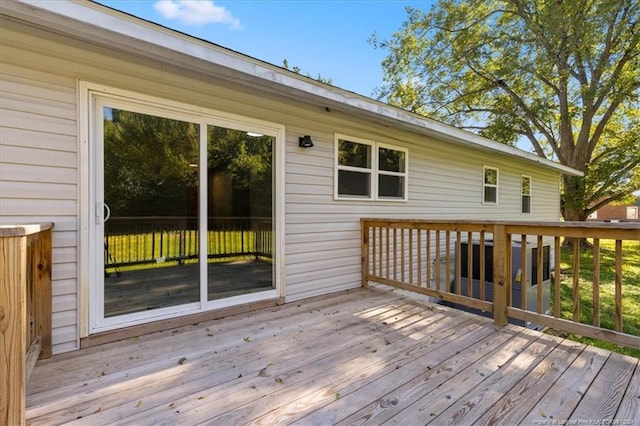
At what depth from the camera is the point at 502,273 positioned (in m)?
2.99

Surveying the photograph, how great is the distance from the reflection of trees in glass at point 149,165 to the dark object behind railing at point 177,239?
0.09 m

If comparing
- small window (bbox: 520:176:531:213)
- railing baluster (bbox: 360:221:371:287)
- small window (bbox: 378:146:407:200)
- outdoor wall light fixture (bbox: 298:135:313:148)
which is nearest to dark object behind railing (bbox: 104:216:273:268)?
outdoor wall light fixture (bbox: 298:135:313:148)

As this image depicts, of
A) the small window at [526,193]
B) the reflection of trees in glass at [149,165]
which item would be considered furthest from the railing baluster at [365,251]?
the small window at [526,193]

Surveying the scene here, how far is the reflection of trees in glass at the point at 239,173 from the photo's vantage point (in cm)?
317

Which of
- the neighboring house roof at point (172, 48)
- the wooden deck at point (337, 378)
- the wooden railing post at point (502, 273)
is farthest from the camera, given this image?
the wooden railing post at point (502, 273)

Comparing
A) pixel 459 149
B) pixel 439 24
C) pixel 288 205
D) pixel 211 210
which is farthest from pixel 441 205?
pixel 439 24

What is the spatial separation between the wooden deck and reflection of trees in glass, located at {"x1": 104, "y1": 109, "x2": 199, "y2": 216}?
1128 mm

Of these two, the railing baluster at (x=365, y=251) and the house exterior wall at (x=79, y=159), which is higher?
the house exterior wall at (x=79, y=159)

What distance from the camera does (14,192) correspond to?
225 cm

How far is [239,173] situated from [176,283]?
125 cm

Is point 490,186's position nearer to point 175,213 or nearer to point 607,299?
point 607,299

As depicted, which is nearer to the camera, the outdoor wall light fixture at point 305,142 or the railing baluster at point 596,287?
the railing baluster at point 596,287

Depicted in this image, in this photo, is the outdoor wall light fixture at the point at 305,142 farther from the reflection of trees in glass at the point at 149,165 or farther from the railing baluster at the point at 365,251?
the railing baluster at the point at 365,251

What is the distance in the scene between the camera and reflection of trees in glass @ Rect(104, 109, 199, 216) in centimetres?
265
